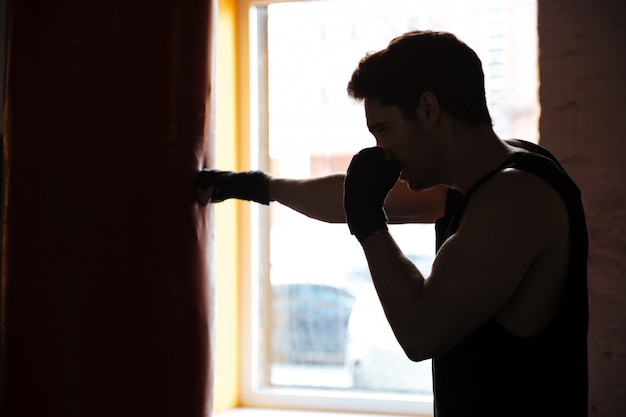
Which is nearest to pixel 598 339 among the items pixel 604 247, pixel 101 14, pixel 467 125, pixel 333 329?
pixel 604 247

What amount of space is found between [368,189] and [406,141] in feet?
0.32

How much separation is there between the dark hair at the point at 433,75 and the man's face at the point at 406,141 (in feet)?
0.05

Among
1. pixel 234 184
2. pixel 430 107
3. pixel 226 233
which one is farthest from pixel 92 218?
pixel 226 233

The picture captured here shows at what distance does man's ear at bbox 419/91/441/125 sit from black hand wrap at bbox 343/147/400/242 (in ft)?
0.30

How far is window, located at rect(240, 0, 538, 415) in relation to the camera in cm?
227

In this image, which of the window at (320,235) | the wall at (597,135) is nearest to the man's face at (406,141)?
the wall at (597,135)

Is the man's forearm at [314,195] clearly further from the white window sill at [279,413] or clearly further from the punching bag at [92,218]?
the white window sill at [279,413]

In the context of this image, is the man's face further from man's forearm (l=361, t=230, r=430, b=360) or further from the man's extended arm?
the man's extended arm

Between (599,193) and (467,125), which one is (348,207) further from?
(599,193)

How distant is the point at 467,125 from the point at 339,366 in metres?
1.34

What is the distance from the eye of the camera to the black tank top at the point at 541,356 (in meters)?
1.05

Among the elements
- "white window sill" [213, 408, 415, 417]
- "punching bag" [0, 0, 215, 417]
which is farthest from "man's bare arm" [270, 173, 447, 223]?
"white window sill" [213, 408, 415, 417]

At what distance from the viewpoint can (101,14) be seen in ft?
→ 4.07

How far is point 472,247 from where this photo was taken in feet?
3.35
